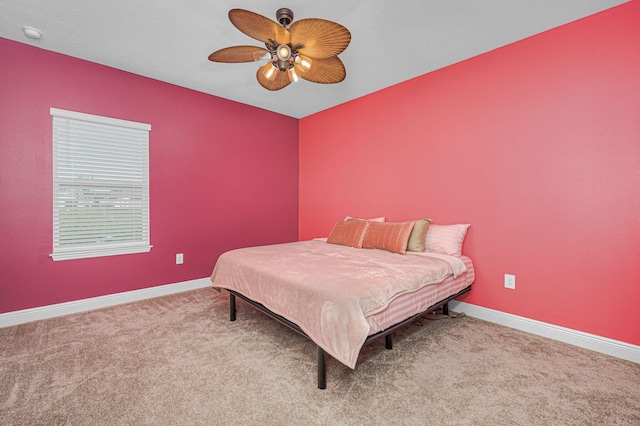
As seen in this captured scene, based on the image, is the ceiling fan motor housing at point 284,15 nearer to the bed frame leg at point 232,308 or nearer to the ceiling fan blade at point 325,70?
the ceiling fan blade at point 325,70

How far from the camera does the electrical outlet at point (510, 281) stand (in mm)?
2642

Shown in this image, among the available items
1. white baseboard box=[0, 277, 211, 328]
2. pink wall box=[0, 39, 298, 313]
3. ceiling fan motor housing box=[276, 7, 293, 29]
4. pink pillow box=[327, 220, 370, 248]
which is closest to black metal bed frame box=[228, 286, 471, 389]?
pink pillow box=[327, 220, 370, 248]

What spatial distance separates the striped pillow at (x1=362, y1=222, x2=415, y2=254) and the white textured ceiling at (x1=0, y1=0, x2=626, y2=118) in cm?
176

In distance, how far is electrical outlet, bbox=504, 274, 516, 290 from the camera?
8.67 feet

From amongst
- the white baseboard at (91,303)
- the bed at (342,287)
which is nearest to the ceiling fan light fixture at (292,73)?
the bed at (342,287)

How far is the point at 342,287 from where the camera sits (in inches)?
68.7

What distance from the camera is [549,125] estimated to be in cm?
244

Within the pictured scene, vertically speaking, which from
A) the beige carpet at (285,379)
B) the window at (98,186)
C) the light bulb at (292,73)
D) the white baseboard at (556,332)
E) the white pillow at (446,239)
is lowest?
the beige carpet at (285,379)

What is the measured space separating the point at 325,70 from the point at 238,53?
2.21 ft

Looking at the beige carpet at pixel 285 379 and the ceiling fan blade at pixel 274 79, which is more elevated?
the ceiling fan blade at pixel 274 79

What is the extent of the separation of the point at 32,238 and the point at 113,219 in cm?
66

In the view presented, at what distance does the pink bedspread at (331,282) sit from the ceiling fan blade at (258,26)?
166 centimetres

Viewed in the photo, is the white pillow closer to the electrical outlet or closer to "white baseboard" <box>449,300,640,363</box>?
the electrical outlet

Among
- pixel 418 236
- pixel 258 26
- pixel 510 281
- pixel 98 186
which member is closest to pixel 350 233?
pixel 418 236
